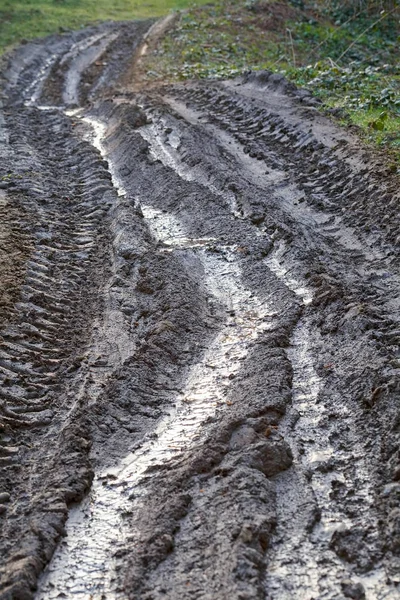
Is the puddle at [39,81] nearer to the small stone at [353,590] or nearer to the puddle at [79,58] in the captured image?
the puddle at [79,58]

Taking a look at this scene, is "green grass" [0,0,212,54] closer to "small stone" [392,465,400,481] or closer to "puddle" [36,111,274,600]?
"puddle" [36,111,274,600]

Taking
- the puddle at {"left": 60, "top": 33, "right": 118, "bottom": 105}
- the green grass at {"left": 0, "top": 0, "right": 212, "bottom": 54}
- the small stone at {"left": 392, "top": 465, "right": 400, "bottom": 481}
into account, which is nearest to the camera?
the small stone at {"left": 392, "top": 465, "right": 400, "bottom": 481}

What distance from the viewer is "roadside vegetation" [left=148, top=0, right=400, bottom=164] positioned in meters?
12.0

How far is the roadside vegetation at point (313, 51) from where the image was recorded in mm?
11985

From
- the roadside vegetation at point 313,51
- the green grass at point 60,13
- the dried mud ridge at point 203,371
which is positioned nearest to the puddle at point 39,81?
the green grass at point 60,13

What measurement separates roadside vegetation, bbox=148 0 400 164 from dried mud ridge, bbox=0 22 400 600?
1.18 m

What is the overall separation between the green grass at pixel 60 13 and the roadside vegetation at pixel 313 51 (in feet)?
11.3

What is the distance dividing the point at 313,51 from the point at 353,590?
17.7 m

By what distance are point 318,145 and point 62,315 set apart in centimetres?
511

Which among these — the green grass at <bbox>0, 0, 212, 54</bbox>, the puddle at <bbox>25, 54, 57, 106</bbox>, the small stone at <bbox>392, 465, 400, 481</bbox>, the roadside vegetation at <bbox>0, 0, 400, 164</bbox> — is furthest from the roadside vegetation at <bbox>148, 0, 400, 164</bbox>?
the small stone at <bbox>392, 465, 400, 481</bbox>

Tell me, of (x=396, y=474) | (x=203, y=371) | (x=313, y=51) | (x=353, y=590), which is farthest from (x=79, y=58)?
(x=353, y=590)

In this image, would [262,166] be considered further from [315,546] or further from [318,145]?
[315,546]

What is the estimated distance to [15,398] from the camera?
5641 millimetres

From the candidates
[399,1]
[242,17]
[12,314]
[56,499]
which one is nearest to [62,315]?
[12,314]
